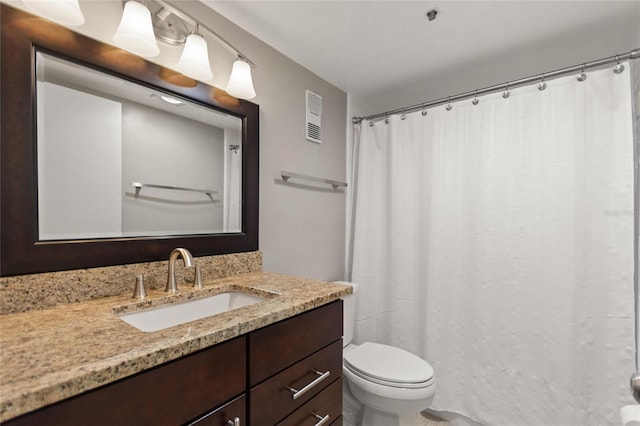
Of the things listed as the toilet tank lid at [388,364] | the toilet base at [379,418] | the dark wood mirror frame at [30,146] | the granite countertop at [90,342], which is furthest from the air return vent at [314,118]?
the toilet base at [379,418]

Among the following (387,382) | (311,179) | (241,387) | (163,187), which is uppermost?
(311,179)

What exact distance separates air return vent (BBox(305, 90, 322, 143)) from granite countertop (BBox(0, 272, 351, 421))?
118 cm

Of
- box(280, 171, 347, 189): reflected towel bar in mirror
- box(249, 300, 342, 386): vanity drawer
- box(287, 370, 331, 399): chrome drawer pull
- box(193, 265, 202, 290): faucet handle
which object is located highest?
box(280, 171, 347, 189): reflected towel bar in mirror

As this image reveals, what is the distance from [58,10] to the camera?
2.89 feet

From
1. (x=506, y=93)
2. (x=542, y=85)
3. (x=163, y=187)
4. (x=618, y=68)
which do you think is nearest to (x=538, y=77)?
(x=542, y=85)

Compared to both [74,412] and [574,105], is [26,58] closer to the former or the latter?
[74,412]

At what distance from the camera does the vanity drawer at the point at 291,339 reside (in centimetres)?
85

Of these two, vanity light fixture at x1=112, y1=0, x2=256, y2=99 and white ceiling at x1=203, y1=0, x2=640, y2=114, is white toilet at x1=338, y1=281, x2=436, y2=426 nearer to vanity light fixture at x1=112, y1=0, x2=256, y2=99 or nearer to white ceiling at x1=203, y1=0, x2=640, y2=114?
vanity light fixture at x1=112, y1=0, x2=256, y2=99

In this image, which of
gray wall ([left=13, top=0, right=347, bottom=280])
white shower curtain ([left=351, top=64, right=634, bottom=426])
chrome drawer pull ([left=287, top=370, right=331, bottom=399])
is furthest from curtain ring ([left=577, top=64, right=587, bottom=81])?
chrome drawer pull ([left=287, top=370, right=331, bottom=399])

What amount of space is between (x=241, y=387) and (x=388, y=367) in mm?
1012

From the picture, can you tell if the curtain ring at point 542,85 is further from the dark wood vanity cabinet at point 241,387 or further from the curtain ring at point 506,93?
the dark wood vanity cabinet at point 241,387

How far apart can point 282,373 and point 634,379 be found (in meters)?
0.82

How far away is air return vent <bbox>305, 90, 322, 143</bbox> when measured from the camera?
1.93 meters

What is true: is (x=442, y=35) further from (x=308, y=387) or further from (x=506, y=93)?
(x=308, y=387)
